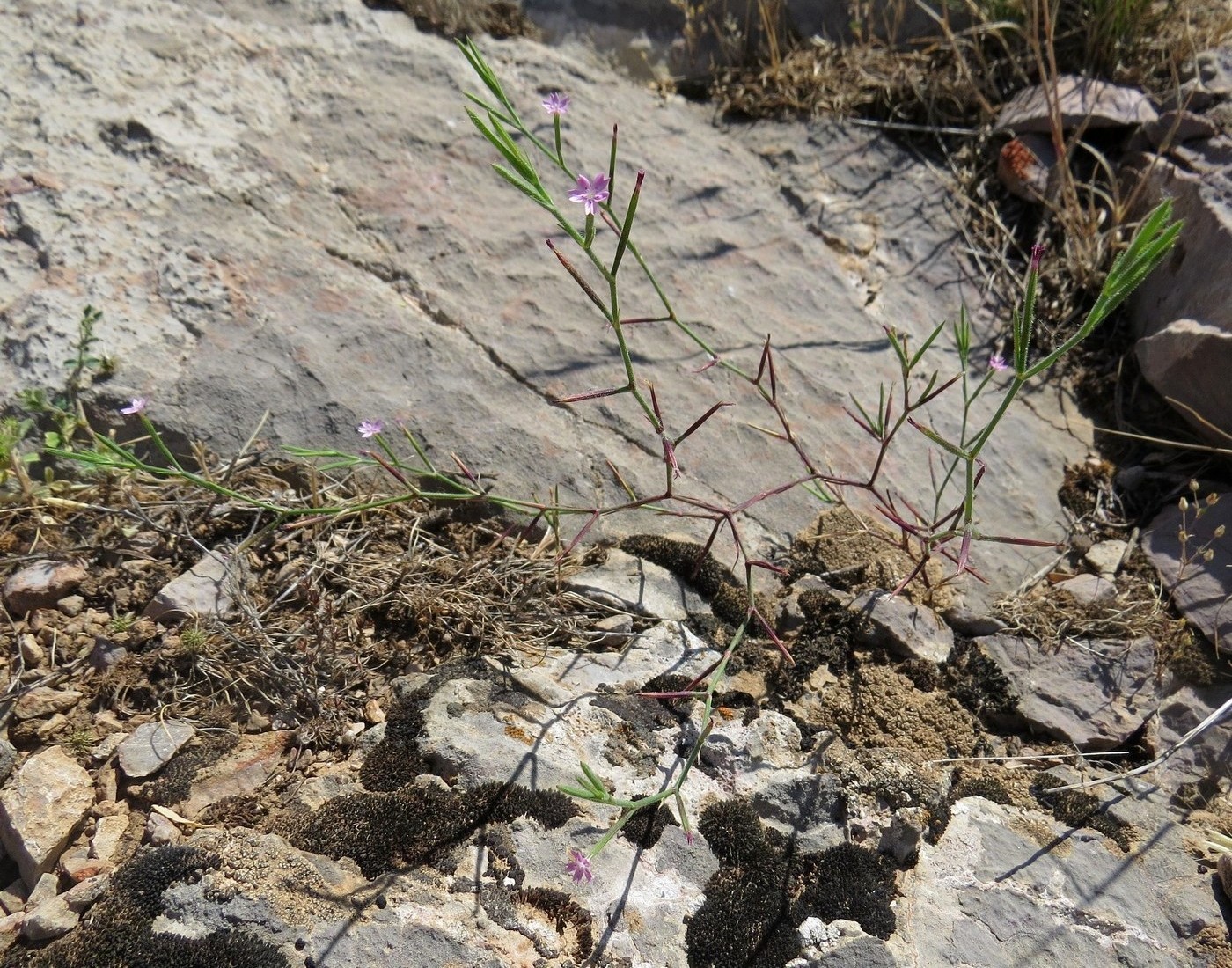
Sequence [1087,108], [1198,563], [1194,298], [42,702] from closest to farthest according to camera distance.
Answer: [42,702], [1198,563], [1194,298], [1087,108]

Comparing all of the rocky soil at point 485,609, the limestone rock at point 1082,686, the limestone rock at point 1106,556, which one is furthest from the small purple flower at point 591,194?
the limestone rock at point 1106,556

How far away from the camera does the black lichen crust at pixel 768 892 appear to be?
1759mm

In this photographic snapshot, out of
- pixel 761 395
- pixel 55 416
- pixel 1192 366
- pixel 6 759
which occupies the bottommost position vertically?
pixel 6 759

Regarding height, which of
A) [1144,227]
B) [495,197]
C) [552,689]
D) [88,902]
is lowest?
[88,902]

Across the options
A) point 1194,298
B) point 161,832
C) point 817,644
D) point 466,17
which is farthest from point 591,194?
point 466,17

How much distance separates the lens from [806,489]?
255cm

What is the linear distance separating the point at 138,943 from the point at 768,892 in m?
1.12

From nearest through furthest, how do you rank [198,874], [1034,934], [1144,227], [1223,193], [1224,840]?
[1144,227] < [198,874] < [1034,934] < [1224,840] < [1223,193]

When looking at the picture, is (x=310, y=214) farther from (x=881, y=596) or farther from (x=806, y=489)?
(x=881, y=596)

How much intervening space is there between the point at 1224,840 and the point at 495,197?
8.78 feet

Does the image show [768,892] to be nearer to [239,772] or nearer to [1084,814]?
[1084,814]

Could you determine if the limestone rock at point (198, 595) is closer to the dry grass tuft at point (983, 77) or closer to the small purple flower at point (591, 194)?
the small purple flower at point (591, 194)

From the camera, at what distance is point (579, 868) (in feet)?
5.84

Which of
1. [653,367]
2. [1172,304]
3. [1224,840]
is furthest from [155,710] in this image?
[1172,304]
